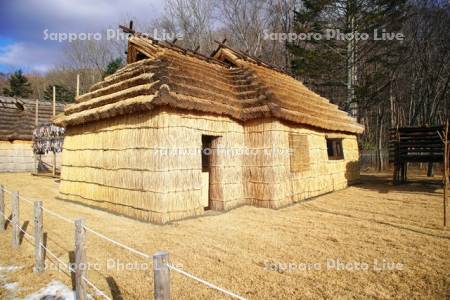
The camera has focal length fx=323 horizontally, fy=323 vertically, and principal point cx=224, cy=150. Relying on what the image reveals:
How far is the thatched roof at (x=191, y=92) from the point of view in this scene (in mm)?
8289

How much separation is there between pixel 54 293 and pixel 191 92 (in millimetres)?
5580

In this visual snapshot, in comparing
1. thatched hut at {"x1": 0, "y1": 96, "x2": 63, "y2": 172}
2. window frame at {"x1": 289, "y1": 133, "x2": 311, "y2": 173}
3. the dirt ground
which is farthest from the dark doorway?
thatched hut at {"x1": 0, "y1": 96, "x2": 63, "y2": 172}

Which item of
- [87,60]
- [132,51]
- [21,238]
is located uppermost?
[87,60]

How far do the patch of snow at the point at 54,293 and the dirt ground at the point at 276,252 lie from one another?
0.17m

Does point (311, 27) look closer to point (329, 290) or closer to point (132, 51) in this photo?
point (132, 51)

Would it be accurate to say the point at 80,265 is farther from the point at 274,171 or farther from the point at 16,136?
the point at 16,136

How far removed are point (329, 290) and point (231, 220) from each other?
163 inches

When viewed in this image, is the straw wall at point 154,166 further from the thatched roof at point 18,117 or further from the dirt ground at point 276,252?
the thatched roof at point 18,117

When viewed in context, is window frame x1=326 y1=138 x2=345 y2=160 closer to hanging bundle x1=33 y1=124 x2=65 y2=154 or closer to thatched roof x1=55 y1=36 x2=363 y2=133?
thatched roof x1=55 y1=36 x2=363 y2=133

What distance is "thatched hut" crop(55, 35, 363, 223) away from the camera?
26.2ft

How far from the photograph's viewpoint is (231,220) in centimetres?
820

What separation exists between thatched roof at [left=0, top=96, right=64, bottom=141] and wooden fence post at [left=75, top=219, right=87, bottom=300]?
21169 mm

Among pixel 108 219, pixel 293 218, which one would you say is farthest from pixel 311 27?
pixel 108 219

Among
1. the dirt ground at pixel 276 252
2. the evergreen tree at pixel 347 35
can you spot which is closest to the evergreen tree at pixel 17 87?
the evergreen tree at pixel 347 35
